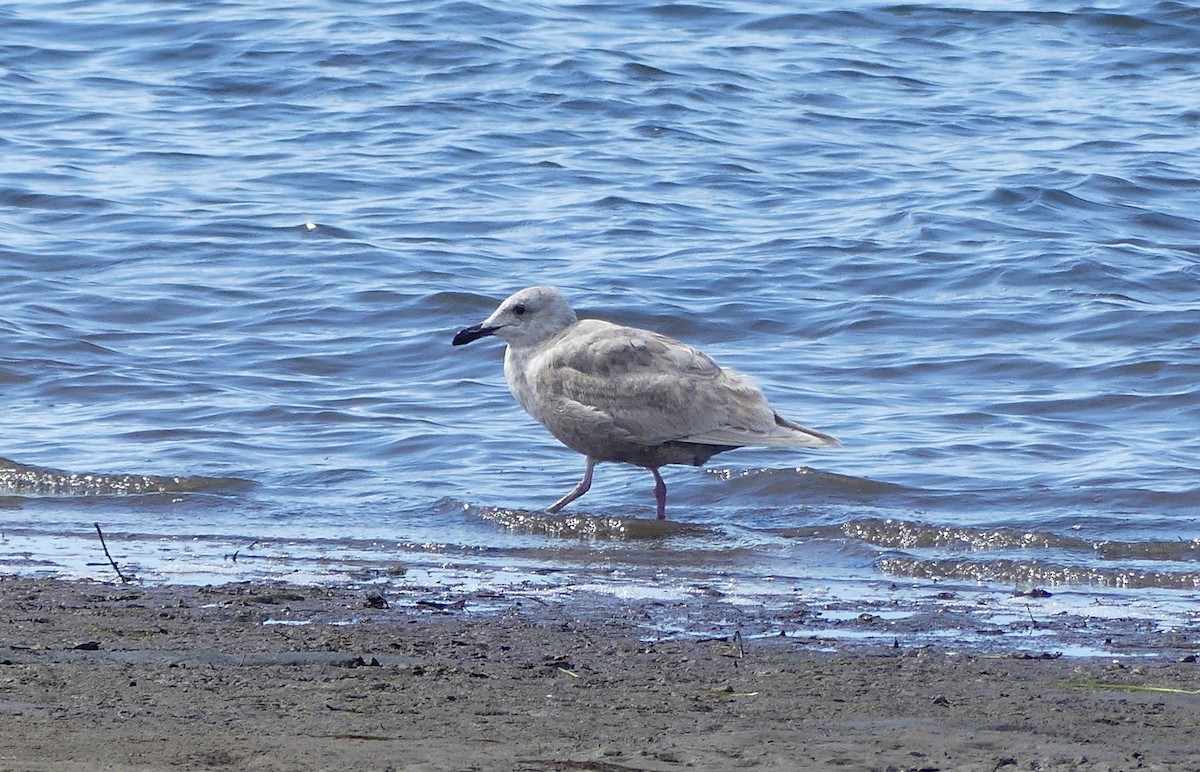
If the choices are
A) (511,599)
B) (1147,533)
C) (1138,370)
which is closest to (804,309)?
(1138,370)

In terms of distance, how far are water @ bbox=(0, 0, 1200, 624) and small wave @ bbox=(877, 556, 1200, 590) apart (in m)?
0.02

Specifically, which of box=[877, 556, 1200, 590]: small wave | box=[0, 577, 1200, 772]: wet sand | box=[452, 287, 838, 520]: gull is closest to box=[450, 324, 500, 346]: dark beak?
box=[452, 287, 838, 520]: gull

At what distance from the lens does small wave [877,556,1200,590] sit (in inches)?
260

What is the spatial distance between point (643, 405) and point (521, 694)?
3.89 m

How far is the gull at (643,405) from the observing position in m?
8.15

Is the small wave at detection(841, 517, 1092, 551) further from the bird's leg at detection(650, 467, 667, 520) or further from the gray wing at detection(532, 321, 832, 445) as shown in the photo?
the bird's leg at detection(650, 467, 667, 520)

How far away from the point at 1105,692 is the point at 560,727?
1.37 m

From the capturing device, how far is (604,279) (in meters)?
12.5

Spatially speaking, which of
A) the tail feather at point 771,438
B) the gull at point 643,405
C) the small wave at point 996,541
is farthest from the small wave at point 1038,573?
the gull at point 643,405

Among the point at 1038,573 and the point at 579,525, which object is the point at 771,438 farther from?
the point at 1038,573

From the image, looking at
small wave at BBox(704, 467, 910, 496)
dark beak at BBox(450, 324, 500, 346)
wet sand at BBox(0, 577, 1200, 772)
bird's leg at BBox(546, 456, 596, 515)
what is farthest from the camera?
dark beak at BBox(450, 324, 500, 346)

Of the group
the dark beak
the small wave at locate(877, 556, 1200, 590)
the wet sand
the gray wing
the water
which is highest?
the wet sand

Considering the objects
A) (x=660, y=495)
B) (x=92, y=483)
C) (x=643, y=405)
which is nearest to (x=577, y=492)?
(x=660, y=495)

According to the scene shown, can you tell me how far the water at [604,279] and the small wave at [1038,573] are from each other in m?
0.02
